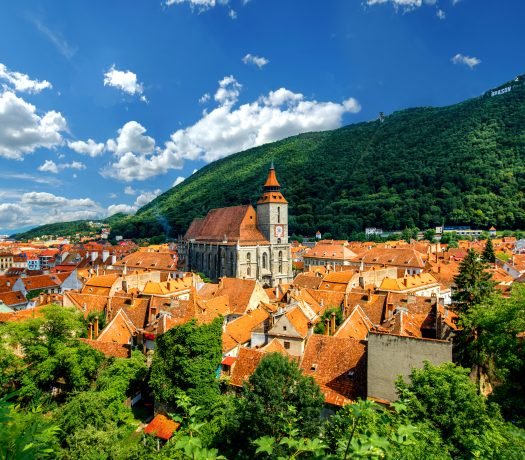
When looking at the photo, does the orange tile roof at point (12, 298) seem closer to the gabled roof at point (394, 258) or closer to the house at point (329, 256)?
the house at point (329, 256)

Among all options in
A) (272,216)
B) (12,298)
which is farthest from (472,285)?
(12,298)

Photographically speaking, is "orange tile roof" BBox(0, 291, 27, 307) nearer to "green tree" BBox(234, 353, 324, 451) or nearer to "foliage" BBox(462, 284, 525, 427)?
"green tree" BBox(234, 353, 324, 451)

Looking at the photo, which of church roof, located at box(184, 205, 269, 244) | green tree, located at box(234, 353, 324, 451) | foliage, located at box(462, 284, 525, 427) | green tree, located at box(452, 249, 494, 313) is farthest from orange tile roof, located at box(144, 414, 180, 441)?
church roof, located at box(184, 205, 269, 244)

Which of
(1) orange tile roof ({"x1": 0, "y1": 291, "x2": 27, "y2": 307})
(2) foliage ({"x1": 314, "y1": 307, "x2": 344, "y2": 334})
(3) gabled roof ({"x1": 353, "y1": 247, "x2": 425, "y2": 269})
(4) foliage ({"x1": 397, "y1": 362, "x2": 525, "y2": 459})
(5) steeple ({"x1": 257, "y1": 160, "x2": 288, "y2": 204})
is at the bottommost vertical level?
(1) orange tile roof ({"x1": 0, "y1": 291, "x2": 27, "y2": 307})

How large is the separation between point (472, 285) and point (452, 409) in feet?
63.0

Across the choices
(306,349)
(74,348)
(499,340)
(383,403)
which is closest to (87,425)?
(74,348)

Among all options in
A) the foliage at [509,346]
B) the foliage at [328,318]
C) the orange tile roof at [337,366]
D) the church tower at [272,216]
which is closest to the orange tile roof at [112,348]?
the orange tile roof at [337,366]

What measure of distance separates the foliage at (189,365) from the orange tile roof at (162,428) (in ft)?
3.85

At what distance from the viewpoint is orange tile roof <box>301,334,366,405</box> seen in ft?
75.2

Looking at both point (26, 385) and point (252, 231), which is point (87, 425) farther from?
point (252, 231)

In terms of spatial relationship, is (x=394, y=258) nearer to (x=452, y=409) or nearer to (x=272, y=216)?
(x=272, y=216)

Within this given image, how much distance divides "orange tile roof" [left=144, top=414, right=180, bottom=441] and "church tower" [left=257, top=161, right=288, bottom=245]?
188 ft

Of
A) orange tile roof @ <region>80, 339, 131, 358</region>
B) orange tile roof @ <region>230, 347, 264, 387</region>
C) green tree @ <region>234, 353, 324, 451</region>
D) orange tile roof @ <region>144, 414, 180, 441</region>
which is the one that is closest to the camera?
green tree @ <region>234, 353, 324, 451</region>

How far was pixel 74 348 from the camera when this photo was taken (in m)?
28.1
